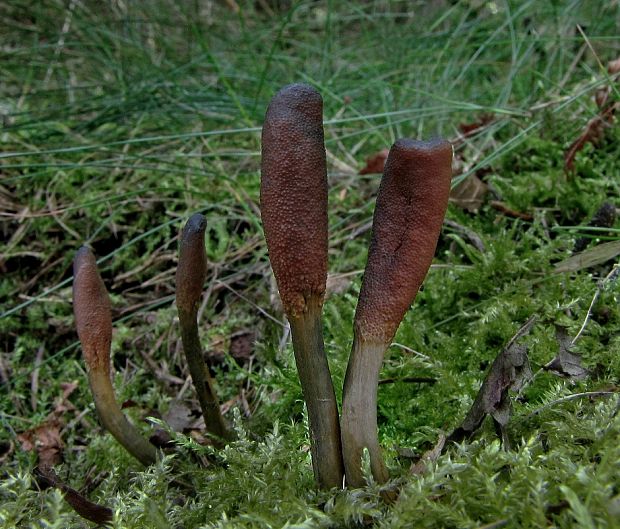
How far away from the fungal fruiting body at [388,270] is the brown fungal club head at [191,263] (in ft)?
1.53

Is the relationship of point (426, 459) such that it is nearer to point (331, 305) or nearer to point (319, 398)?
point (319, 398)

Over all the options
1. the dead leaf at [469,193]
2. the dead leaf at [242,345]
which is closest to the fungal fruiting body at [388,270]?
the dead leaf at [242,345]

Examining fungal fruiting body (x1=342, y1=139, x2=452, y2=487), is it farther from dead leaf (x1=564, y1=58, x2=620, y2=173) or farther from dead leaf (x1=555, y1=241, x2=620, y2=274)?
dead leaf (x1=564, y1=58, x2=620, y2=173)

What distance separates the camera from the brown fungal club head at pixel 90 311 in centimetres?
160

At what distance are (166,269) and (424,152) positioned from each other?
1.97 meters

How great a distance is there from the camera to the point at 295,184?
1.13 meters

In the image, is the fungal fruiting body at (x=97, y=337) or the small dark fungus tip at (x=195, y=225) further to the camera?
the fungal fruiting body at (x=97, y=337)

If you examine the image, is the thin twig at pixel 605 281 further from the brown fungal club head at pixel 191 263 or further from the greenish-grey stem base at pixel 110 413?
the greenish-grey stem base at pixel 110 413

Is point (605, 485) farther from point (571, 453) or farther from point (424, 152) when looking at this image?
point (424, 152)

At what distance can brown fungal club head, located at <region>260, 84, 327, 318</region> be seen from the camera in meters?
1.11

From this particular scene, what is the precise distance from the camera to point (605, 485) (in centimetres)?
104

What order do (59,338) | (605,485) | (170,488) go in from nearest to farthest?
(605,485), (170,488), (59,338)

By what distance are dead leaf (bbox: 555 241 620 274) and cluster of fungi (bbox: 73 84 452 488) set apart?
92 centimetres

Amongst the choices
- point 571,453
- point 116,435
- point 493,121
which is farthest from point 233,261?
point 571,453
